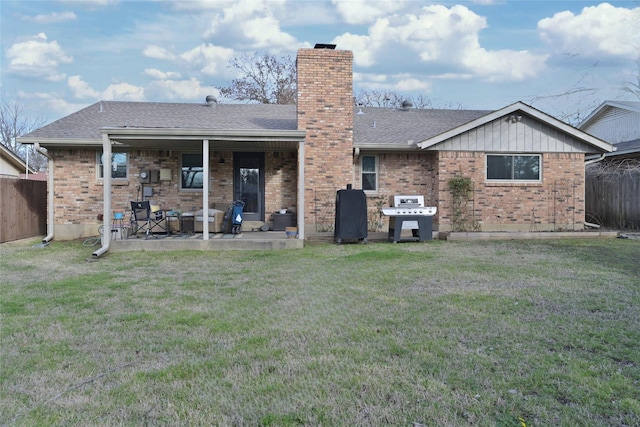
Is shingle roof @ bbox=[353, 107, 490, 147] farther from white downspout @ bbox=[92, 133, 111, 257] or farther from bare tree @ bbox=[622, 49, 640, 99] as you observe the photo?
white downspout @ bbox=[92, 133, 111, 257]

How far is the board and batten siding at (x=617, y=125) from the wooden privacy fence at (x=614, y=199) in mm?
4231

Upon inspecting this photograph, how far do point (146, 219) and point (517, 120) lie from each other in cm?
1055

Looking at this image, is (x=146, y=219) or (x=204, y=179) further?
(x=146, y=219)

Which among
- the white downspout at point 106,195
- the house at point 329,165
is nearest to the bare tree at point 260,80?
the house at point 329,165

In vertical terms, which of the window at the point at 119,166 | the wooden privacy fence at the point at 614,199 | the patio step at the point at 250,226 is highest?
the window at the point at 119,166

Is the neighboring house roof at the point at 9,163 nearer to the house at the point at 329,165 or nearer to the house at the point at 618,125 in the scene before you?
the house at the point at 329,165

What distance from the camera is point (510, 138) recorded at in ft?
43.1

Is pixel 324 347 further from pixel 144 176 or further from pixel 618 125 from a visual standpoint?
pixel 618 125

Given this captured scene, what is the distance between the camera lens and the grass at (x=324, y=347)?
286cm

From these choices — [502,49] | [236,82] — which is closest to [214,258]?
[502,49]

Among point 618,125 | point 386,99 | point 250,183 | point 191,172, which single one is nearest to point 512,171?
point 250,183

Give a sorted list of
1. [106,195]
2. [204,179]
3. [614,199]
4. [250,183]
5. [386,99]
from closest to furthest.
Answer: [106,195] < [204,179] < [250,183] < [614,199] < [386,99]

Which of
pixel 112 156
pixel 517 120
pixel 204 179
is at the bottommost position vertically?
pixel 204 179

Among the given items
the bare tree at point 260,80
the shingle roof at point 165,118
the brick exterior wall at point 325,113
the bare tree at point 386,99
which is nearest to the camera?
the brick exterior wall at point 325,113
